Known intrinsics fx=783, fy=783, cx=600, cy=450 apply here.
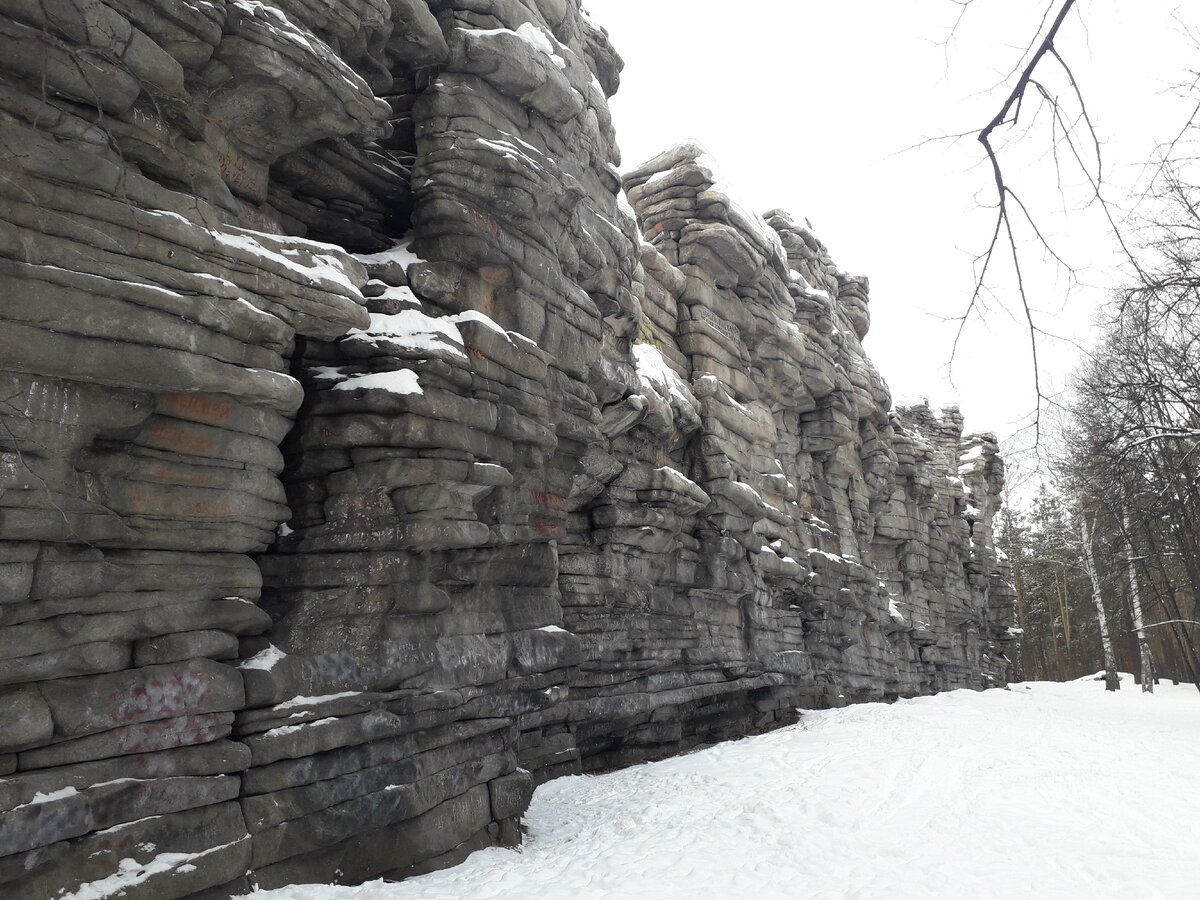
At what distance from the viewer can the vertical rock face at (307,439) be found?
197 inches

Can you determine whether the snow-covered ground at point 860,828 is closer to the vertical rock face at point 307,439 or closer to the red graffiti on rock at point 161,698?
the vertical rock face at point 307,439

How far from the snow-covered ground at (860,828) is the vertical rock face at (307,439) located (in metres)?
0.95

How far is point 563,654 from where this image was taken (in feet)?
31.9

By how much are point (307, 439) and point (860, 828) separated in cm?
716

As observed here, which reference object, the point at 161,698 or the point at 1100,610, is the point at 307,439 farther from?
the point at 1100,610

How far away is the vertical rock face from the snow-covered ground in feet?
3.12

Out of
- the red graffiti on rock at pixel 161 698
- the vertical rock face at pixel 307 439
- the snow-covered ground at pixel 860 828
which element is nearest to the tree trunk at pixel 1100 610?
the snow-covered ground at pixel 860 828

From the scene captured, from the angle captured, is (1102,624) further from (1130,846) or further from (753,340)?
(1130,846)

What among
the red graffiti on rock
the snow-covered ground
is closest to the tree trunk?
the snow-covered ground

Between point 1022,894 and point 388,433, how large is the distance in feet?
22.3

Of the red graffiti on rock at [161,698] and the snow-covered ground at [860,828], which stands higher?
the red graffiti on rock at [161,698]

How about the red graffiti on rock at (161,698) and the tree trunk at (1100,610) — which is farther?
the tree trunk at (1100,610)

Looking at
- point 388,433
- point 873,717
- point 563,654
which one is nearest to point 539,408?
point 388,433

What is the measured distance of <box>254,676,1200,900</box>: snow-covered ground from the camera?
682 cm
